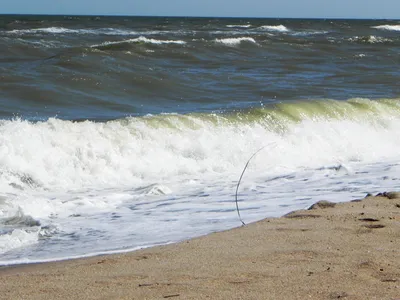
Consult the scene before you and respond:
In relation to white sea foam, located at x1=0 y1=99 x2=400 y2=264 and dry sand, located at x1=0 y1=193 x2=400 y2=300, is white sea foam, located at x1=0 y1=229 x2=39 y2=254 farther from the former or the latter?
dry sand, located at x1=0 y1=193 x2=400 y2=300

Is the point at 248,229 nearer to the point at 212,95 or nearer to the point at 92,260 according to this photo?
the point at 92,260

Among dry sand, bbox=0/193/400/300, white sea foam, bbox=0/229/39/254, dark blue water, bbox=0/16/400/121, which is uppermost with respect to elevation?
dry sand, bbox=0/193/400/300

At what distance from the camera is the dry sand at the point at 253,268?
150 inches

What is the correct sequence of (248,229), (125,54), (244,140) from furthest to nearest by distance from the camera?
(125,54), (244,140), (248,229)

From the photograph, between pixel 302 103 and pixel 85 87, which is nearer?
pixel 302 103

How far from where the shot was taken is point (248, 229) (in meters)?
5.48

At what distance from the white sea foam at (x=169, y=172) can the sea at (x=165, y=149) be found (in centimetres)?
2

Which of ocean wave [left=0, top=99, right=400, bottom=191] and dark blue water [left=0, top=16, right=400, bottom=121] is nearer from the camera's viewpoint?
ocean wave [left=0, top=99, right=400, bottom=191]

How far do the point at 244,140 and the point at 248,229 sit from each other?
603 cm

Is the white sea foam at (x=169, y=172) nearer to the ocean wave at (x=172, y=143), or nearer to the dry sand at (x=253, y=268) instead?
the ocean wave at (x=172, y=143)

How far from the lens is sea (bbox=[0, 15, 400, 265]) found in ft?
21.4

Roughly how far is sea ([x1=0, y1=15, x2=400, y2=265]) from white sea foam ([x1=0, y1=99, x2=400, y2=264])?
0.02m

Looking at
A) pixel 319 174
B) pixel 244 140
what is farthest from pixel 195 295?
pixel 244 140

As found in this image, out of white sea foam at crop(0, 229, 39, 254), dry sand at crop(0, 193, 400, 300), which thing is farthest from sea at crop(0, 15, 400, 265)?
dry sand at crop(0, 193, 400, 300)
